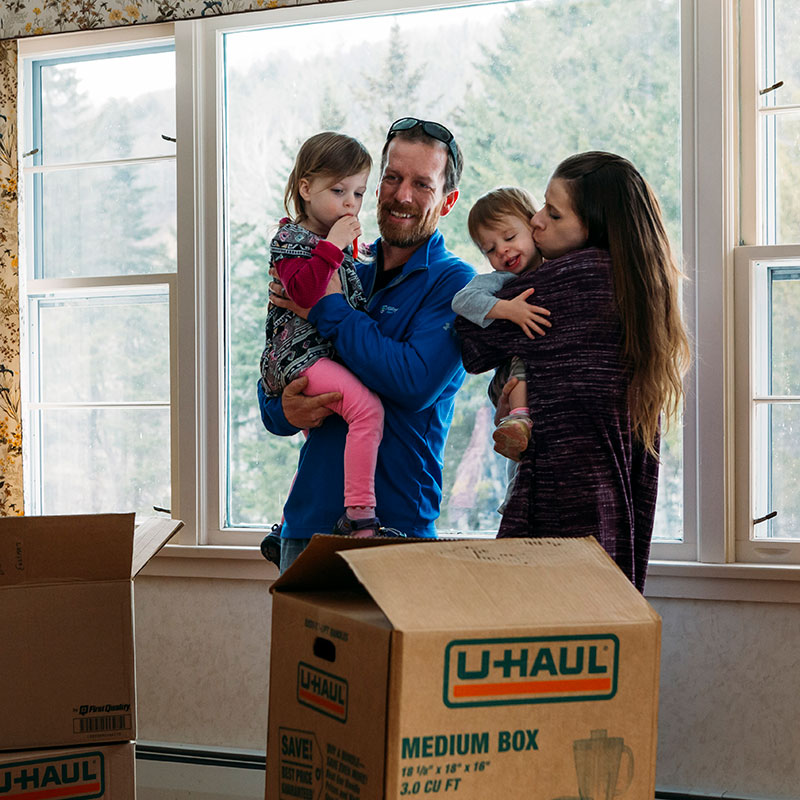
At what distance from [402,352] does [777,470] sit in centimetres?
114

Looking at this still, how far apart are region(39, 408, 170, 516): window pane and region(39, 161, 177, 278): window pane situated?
476 millimetres

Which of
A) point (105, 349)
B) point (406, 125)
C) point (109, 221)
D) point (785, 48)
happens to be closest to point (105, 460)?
point (105, 349)

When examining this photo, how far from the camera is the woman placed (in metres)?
1.87

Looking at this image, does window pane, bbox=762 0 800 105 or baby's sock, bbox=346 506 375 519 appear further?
window pane, bbox=762 0 800 105

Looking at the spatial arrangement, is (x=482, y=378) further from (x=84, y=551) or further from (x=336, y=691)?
(x=336, y=691)

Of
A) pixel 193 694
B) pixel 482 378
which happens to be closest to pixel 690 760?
pixel 482 378

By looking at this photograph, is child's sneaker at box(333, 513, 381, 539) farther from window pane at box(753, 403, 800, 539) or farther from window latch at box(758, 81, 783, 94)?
window latch at box(758, 81, 783, 94)

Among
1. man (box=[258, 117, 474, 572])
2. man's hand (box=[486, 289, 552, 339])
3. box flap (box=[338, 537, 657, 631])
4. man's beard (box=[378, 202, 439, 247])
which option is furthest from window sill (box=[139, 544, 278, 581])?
box flap (box=[338, 537, 657, 631])

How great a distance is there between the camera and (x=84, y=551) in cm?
141

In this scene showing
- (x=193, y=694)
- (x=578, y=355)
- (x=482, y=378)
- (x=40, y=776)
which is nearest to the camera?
(x=40, y=776)

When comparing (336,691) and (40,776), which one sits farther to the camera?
(40,776)

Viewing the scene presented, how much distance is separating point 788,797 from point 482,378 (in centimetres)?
135

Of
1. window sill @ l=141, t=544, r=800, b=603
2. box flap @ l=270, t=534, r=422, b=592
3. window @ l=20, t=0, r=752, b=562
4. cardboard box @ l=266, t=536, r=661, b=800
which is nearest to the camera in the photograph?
cardboard box @ l=266, t=536, r=661, b=800

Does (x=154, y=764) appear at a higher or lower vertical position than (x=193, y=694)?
lower
